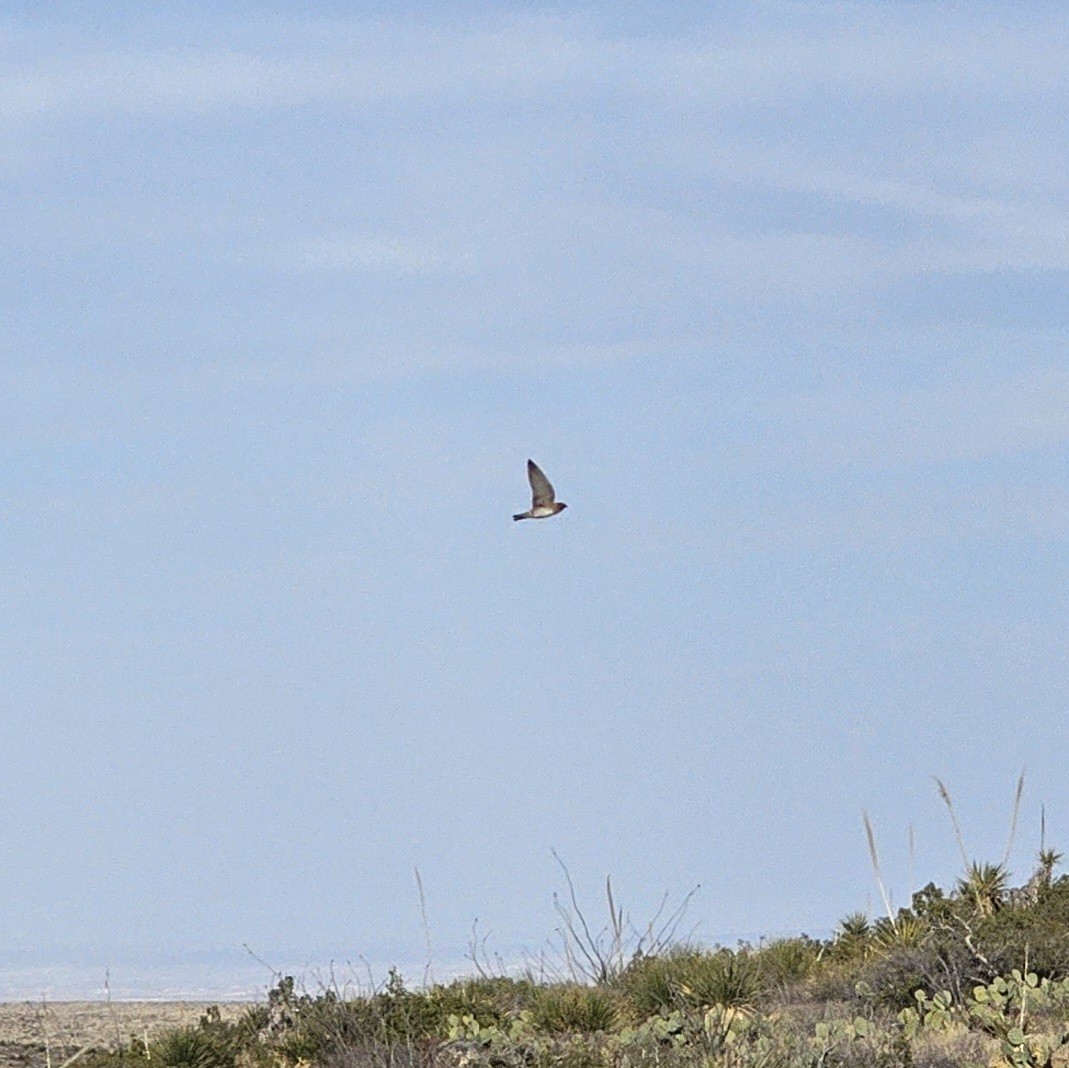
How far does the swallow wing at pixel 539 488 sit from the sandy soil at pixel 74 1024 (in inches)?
195

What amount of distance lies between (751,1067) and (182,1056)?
4.23m

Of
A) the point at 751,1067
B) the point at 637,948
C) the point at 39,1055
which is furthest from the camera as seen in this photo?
the point at 637,948

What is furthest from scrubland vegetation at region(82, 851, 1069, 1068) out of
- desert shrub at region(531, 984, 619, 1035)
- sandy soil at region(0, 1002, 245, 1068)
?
sandy soil at region(0, 1002, 245, 1068)

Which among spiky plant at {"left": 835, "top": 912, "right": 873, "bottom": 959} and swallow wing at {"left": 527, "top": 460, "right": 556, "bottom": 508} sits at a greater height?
swallow wing at {"left": 527, "top": 460, "right": 556, "bottom": 508}

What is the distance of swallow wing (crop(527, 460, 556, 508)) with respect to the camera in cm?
1525

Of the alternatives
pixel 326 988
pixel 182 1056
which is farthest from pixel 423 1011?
pixel 182 1056

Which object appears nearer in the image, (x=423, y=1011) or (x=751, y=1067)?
(x=751, y=1067)

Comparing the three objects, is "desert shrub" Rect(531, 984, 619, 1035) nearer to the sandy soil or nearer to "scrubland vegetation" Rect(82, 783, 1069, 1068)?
"scrubland vegetation" Rect(82, 783, 1069, 1068)

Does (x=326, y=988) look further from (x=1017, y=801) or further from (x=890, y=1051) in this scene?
(x=1017, y=801)

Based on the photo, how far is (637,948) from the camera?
1495cm

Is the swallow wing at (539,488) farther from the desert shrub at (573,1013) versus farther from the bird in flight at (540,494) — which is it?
the desert shrub at (573,1013)

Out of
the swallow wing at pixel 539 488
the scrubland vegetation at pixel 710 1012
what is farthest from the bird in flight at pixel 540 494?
the scrubland vegetation at pixel 710 1012

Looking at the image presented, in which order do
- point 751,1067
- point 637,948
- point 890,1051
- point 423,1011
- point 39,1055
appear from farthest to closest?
point 637,948 < point 39,1055 < point 423,1011 < point 890,1051 < point 751,1067

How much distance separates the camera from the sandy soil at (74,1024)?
13.7 metres
